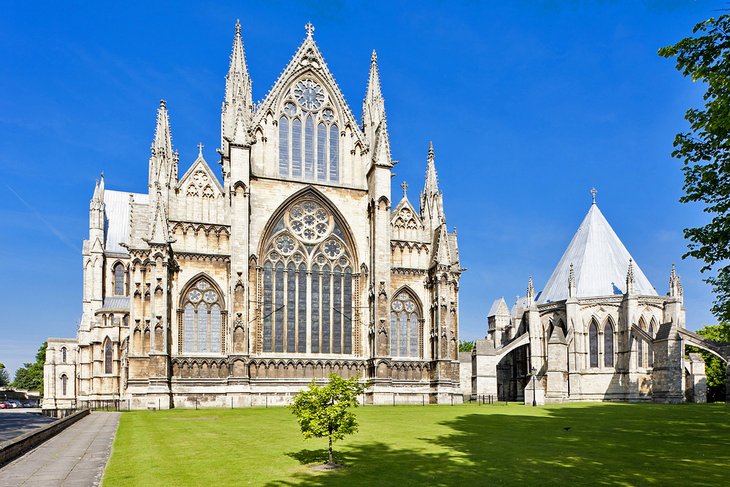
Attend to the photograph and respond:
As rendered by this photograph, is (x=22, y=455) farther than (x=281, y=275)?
No

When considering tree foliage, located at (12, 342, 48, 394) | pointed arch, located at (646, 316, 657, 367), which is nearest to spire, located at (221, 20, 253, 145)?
pointed arch, located at (646, 316, 657, 367)

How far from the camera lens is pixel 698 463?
1602cm

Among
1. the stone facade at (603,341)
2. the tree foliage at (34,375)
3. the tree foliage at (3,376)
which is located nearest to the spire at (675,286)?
the stone facade at (603,341)

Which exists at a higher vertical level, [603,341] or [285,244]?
[285,244]

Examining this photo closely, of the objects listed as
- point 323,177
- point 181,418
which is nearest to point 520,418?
point 181,418

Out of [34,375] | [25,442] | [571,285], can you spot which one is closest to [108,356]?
[25,442]

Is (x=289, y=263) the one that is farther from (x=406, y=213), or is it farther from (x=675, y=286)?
(x=675, y=286)

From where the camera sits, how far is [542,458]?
17.0 meters

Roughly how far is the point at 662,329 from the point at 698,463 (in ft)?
133

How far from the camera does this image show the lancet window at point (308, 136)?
4466 cm

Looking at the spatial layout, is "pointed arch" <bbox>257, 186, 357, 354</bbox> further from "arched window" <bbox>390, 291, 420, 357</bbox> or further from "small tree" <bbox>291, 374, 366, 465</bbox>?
"small tree" <bbox>291, 374, 366, 465</bbox>

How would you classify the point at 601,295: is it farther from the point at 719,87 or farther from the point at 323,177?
the point at 719,87

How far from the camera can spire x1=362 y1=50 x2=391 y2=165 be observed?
4525 cm

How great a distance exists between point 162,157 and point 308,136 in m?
10.8
